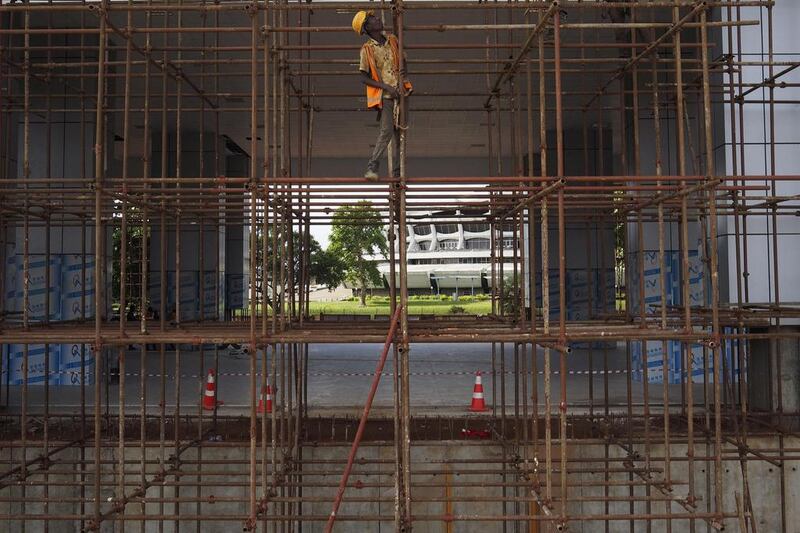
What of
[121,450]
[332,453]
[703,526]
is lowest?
[703,526]

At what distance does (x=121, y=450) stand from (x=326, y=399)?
20.1ft

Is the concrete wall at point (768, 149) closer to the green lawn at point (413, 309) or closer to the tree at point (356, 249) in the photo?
the green lawn at point (413, 309)

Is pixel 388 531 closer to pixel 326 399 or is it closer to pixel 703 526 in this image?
pixel 326 399

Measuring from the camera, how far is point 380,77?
6.55 meters

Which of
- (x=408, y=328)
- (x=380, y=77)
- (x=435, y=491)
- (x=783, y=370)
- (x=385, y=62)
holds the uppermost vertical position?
(x=385, y=62)

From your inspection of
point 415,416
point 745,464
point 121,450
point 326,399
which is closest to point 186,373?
point 326,399

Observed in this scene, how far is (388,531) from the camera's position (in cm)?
911

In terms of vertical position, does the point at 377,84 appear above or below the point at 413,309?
above

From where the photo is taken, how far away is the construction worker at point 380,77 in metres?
6.41

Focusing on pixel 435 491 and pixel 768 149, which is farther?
pixel 768 149

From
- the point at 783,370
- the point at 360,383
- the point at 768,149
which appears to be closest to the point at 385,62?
the point at 768,149

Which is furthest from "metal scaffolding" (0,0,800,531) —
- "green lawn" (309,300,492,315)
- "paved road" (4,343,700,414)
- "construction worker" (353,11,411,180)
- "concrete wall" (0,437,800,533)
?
"green lawn" (309,300,492,315)

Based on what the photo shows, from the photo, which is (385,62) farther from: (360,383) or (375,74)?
(360,383)

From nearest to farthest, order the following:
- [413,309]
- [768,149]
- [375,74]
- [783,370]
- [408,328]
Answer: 1. [408,328]
2. [375,74]
3. [783,370]
4. [768,149]
5. [413,309]
